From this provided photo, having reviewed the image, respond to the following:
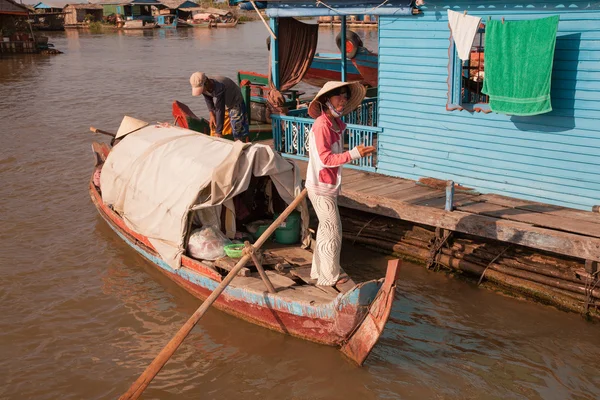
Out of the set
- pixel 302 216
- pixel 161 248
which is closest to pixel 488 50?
pixel 302 216

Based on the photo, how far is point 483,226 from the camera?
309 inches

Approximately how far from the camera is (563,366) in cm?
673

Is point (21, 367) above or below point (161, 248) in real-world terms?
below

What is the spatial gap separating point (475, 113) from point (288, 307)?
13.1ft

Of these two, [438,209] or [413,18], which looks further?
[413,18]

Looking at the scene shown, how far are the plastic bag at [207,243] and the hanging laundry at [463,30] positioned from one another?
399 centimetres

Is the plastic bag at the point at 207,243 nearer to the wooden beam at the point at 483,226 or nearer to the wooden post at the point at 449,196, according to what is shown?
the wooden beam at the point at 483,226

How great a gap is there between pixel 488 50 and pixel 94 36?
53935 millimetres

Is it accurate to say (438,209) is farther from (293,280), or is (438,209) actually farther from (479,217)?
(293,280)

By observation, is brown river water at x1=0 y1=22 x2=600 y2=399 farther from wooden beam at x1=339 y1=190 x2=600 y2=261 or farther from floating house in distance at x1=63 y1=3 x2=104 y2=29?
floating house in distance at x1=63 y1=3 x2=104 y2=29

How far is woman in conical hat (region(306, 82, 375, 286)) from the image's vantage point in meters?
6.47

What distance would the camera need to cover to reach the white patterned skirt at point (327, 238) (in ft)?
22.3

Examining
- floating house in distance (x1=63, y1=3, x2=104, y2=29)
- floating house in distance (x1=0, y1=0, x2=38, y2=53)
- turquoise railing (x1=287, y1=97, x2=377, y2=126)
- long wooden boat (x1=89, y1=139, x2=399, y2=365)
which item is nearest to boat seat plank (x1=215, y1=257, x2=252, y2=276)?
long wooden boat (x1=89, y1=139, x2=399, y2=365)

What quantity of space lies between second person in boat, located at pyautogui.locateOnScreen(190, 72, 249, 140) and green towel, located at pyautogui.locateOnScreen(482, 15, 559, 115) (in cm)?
407
